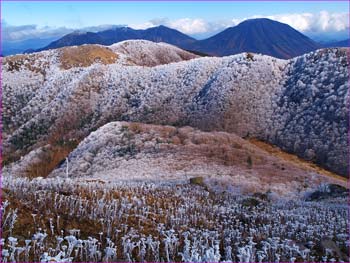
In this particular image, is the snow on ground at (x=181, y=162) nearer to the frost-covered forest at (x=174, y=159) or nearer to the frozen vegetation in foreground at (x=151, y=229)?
the frost-covered forest at (x=174, y=159)

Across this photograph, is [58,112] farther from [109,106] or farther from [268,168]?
[268,168]

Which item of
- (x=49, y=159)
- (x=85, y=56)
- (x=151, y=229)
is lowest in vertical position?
(x=49, y=159)

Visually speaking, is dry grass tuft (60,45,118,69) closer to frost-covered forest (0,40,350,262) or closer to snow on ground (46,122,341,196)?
frost-covered forest (0,40,350,262)

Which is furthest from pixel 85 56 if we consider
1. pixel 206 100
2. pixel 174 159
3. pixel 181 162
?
pixel 181 162

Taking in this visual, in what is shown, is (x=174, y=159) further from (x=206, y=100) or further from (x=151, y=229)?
(x=206, y=100)

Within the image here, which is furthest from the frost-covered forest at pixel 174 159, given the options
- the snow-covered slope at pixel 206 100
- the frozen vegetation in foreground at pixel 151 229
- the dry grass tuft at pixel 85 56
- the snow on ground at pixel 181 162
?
the dry grass tuft at pixel 85 56
